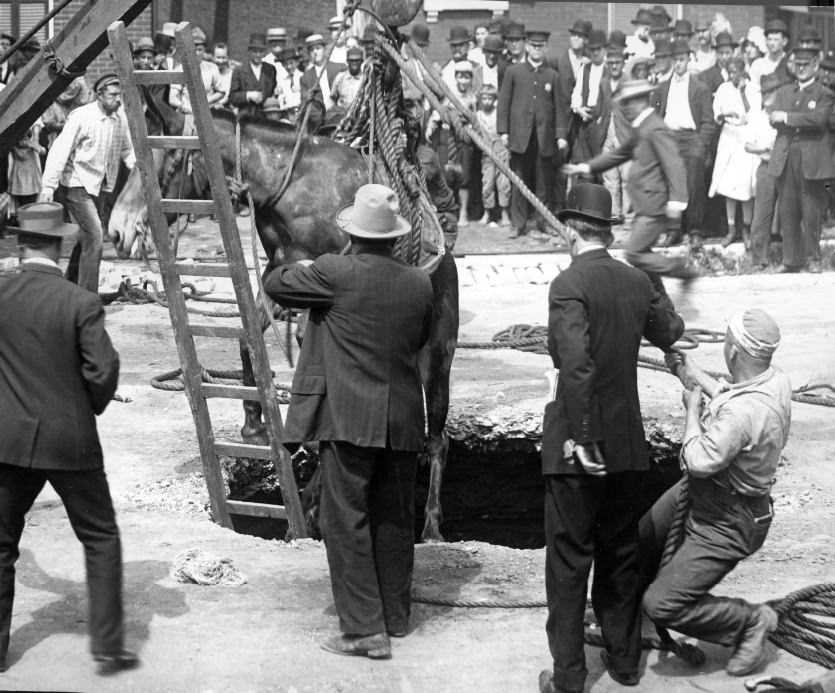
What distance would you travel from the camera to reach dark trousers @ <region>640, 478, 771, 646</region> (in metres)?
5.16

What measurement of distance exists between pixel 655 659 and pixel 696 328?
24.6 feet

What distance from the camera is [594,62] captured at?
1612 centimetres

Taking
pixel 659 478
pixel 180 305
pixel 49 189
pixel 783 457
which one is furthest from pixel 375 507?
pixel 49 189

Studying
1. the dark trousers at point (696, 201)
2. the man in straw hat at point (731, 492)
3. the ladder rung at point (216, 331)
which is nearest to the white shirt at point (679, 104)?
the dark trousers at point (696, 201)

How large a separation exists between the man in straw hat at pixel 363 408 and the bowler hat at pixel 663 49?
813cm

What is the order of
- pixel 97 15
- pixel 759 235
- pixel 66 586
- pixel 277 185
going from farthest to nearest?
1. pixel 759 235
2. pixel 277 185
3. pixel 97 15
4. pixel 66 586

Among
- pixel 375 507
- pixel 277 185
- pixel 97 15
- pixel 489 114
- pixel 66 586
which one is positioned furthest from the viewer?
pixel 489 114

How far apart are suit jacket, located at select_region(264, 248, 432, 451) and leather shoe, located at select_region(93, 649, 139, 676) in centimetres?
116

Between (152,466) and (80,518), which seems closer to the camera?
(80,518)

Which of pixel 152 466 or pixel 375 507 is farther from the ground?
pixel 375 507

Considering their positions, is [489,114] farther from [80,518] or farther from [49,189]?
[80,518]

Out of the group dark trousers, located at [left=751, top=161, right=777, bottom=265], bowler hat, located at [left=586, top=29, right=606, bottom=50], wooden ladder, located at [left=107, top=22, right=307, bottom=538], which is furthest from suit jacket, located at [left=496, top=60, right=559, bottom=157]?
wooden ladder, located at [left=107, top=22, right=307, bottom=538]

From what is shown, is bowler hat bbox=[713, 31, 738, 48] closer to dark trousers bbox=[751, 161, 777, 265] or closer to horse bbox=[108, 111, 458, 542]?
dark trousers bbox=[751, 161, 777, 265]

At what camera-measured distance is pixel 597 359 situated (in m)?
5.14
